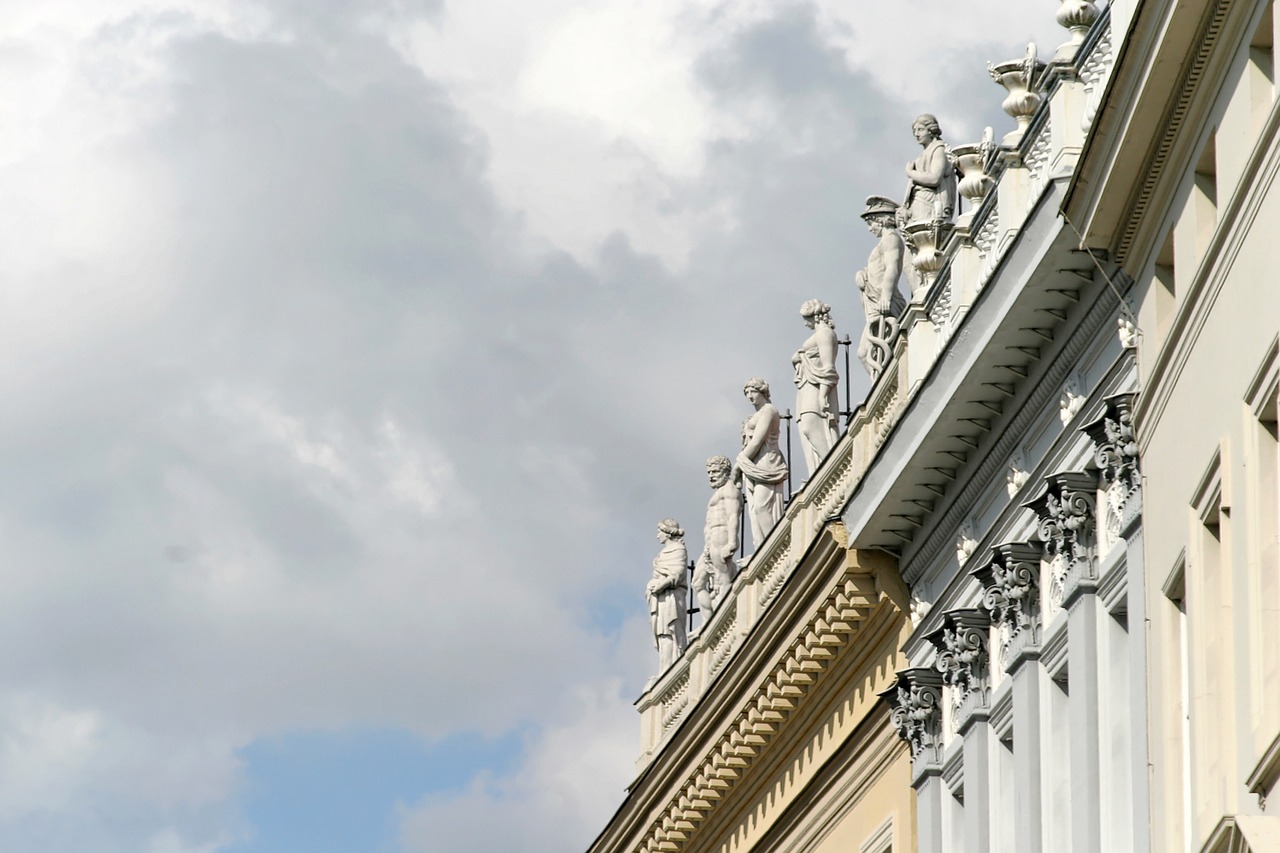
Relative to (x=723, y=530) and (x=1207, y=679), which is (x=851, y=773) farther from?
(x=1207, y=679)

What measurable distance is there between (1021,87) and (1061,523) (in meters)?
5.48

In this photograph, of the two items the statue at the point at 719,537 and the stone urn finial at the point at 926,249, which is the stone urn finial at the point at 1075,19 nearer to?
the stone urn finial at the point at 926,249

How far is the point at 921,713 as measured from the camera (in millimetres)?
37719

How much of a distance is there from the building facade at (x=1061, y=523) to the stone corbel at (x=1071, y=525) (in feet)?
0.12

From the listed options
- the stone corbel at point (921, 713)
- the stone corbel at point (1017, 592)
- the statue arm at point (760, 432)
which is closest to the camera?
the stone corbel at point (1017, 592)

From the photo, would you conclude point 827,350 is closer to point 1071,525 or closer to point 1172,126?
point 1071,525

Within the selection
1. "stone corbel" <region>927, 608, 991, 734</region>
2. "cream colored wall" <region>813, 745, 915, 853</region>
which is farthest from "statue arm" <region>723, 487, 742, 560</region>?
"stone corbel" <region>927, 608, 991, 734</region>

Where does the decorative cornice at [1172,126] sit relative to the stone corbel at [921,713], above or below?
below

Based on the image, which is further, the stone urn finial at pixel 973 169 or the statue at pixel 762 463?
the statue at pixel 762 463

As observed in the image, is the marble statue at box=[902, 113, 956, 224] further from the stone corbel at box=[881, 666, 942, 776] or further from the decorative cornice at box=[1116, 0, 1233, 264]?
the decorative cornice at box=[1116, 0, 1233, 264]

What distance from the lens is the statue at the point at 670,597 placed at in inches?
2131

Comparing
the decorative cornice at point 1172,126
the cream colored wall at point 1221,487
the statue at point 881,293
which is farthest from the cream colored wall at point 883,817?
the decorative cornice at point 1172,126

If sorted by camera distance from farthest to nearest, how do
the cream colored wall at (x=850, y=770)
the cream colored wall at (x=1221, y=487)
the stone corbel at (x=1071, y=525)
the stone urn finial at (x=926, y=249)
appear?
the cream colored wall at (x=850, y=770) < the stone urn finial at (x=926, y=249) < the stone corbel at (x=1071, y=525) < the cream colored wall at (x=1221, y=487)

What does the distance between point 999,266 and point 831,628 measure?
362 inches
